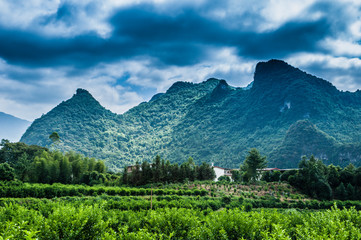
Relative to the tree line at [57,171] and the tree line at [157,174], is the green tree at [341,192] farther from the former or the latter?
the tree line at [57,171]

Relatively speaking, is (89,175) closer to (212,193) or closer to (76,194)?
(76,194)

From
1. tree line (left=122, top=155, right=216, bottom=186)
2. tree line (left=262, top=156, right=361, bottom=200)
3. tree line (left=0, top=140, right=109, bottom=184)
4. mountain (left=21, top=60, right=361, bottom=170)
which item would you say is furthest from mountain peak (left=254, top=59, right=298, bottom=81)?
tree line (left=0, top=140, right=109, bottom=184)

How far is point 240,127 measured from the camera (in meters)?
154

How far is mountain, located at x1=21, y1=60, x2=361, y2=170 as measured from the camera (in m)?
107

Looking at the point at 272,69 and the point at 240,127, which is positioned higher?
the point at 272,69

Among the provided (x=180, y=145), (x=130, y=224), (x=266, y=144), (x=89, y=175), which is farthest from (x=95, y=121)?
(x=130, y=224)

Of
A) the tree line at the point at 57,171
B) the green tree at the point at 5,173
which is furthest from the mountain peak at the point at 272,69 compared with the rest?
the green tree at the point at 5,173

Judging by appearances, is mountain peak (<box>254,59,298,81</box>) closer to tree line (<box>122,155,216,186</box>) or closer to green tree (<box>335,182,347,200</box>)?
tree line (<box>122,155,216,186</box>)

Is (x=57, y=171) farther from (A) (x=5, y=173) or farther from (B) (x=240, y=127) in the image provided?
(B) (x=240, y=127)

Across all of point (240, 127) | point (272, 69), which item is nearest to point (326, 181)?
point (240, 127)

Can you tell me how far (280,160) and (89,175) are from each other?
82.8 meters

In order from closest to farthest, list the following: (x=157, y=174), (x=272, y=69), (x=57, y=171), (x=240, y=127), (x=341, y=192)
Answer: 1. (x=341, y=192)
2. (x=57, y=171)
3. (x=157, y=174)
4. (x=240, y=127)
5. (x=272, y=69)

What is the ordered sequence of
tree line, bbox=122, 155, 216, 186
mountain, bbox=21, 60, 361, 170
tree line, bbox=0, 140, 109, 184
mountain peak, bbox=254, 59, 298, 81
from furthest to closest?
mountain peak, bbox=254, 59, 298, 81 → mountain, bbox=21, 60, 361, 170 → tree line, bbox=122, 155, 216, 186 → tree line, bbox=0, 140, 109, 184

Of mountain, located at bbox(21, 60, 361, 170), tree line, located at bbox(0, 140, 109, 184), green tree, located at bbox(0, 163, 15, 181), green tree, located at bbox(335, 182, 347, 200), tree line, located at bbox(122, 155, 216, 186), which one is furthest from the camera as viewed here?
mountain, located at bbox(21, 60, 361, 170)
